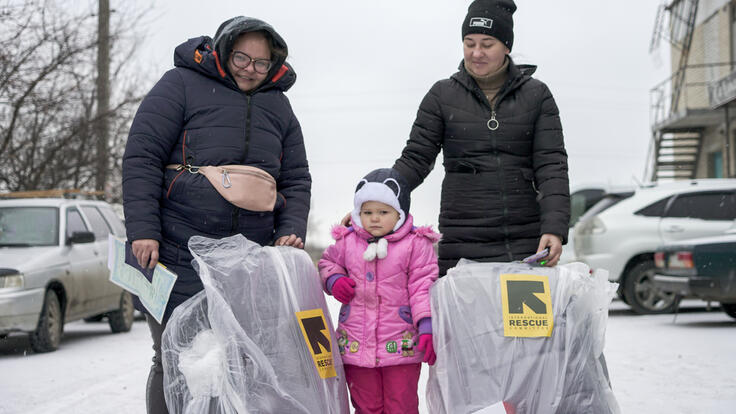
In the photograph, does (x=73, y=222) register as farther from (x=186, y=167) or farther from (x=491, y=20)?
(x=491, y=20)

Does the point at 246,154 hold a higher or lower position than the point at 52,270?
higher

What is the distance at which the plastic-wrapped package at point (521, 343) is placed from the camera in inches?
126

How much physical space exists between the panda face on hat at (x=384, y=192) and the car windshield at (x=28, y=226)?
239 inches

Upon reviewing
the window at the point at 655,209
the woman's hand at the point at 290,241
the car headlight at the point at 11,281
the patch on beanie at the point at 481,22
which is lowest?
the car headlight at the point at 11,281

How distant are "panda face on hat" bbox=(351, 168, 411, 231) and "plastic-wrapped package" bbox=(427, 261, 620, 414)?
1.53 ft

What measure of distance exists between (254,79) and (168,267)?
0.85 meters

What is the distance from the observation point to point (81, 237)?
8.97 meters

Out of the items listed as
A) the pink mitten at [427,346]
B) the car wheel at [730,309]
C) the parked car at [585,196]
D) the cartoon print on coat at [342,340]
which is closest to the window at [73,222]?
the cartoon print on coat at [342,340]

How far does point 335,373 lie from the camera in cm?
348

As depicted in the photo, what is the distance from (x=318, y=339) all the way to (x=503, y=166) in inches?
42.4

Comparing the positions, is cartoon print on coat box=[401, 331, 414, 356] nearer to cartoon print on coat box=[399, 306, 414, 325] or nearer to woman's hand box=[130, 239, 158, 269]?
cartoon print on coat box=[399, 306, 414, 325]

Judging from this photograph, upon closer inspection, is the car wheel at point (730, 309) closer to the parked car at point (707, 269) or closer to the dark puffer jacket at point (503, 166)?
the parked car at point (707, 269)

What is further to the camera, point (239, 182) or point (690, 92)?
point (690, 92)

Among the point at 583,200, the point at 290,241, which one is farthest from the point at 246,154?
the point at 583,200
